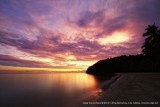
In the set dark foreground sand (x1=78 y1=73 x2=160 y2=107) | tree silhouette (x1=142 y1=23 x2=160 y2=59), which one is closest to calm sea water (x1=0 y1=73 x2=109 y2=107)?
dark foreground sand (x1=78 y1=73 x2=160 y2=107)

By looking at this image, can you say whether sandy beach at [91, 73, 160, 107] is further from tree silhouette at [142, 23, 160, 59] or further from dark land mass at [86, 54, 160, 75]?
dark land mass at [86, 54, 160, 75]

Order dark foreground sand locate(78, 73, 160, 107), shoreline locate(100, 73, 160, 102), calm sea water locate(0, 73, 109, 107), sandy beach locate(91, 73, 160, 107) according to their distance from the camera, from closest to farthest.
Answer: dark foreground sand locate(78, 73, 160, 107), sandy beach locate(91, 73, 160, 107), shoreline locate(100, 73, 160, 102), calm sea water locate(0, 73, 109, 107)

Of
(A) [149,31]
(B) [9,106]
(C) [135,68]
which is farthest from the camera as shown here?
(C) [135,68]

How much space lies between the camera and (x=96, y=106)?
8.95m

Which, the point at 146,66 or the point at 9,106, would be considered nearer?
the point at 9,106

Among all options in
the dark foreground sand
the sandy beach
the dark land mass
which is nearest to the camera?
the dark foreground sand

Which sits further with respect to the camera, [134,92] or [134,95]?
[134,92]

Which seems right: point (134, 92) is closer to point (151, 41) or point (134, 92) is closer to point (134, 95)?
point (134, 95)

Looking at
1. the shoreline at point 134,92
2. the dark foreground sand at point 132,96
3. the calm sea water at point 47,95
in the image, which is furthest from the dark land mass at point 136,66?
the dark foreground sand at point 132,96

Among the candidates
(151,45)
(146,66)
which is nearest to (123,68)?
(146,66)

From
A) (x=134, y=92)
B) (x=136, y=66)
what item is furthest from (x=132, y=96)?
(x=136, y=66)

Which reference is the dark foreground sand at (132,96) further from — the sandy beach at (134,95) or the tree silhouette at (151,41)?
the tree silhouette at (151,41)

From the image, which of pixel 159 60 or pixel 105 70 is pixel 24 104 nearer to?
pixel 159 60

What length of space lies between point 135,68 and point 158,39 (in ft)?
143
